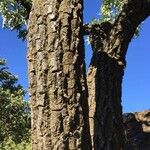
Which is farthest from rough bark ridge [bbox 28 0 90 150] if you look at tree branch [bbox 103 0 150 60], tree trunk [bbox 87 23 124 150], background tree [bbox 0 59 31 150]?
background tree [bbox 0 59 31 150]

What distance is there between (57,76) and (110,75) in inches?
111

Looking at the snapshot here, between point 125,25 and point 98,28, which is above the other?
point 98,28

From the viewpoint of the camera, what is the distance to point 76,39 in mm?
7062

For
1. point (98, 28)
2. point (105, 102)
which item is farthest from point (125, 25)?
point (105, 102)

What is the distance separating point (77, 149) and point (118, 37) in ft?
13.1

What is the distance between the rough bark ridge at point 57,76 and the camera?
6.60m

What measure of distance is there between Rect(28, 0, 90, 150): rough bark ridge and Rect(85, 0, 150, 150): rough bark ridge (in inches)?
76.3

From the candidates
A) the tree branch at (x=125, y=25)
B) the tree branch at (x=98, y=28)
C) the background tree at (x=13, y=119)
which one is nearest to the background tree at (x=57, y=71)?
the tree branch at (x=125, y=25)

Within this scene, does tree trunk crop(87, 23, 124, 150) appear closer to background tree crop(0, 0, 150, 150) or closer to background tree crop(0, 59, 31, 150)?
background tree crop(0, 0, 150, 150)

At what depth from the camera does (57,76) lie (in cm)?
677

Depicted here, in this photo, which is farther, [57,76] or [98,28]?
[98,28]

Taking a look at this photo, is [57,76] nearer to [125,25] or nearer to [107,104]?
[107,104]

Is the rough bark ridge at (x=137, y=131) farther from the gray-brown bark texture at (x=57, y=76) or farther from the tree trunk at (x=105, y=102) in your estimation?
the gray-brown bark texture at (x=57, y=76)

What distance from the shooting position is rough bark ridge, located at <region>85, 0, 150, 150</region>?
29.2 feet
